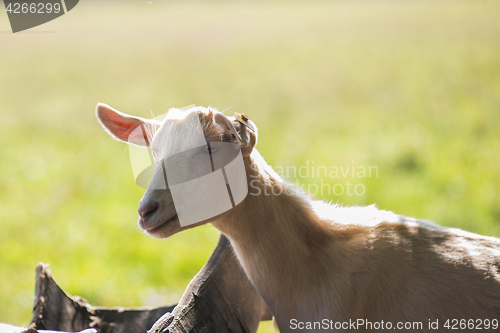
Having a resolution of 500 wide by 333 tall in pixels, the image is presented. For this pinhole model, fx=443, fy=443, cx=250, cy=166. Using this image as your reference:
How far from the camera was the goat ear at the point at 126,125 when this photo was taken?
2.53m

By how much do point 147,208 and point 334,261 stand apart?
1.11m

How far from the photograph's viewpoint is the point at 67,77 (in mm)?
12414

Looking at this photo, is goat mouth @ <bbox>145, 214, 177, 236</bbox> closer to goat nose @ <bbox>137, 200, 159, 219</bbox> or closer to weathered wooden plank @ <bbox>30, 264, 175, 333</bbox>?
goat nose @ <bbox>137, 200, 159, 219</bbox>

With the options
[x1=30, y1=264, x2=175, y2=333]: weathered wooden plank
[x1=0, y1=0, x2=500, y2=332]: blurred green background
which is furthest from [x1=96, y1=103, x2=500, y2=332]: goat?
[x1=0, y1=0, x2=500, y2=332]: blurred green background

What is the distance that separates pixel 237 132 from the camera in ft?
6.89

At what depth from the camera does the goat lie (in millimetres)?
2375

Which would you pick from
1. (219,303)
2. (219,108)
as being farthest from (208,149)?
(219,108)

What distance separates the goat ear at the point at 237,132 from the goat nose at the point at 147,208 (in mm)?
488

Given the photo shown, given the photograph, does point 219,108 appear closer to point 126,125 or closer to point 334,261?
point 126,125

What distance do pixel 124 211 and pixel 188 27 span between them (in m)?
10.8

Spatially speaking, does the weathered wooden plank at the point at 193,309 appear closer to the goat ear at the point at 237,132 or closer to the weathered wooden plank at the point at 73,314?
the weathered wooden plank at the point at 73,314

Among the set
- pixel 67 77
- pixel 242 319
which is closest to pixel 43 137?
pixel 67 77

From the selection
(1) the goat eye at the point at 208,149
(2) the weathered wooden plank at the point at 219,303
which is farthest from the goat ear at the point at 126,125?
(2) the weathered wooden plank at the point at 219,303

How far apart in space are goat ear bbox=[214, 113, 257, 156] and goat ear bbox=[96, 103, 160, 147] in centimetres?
55
